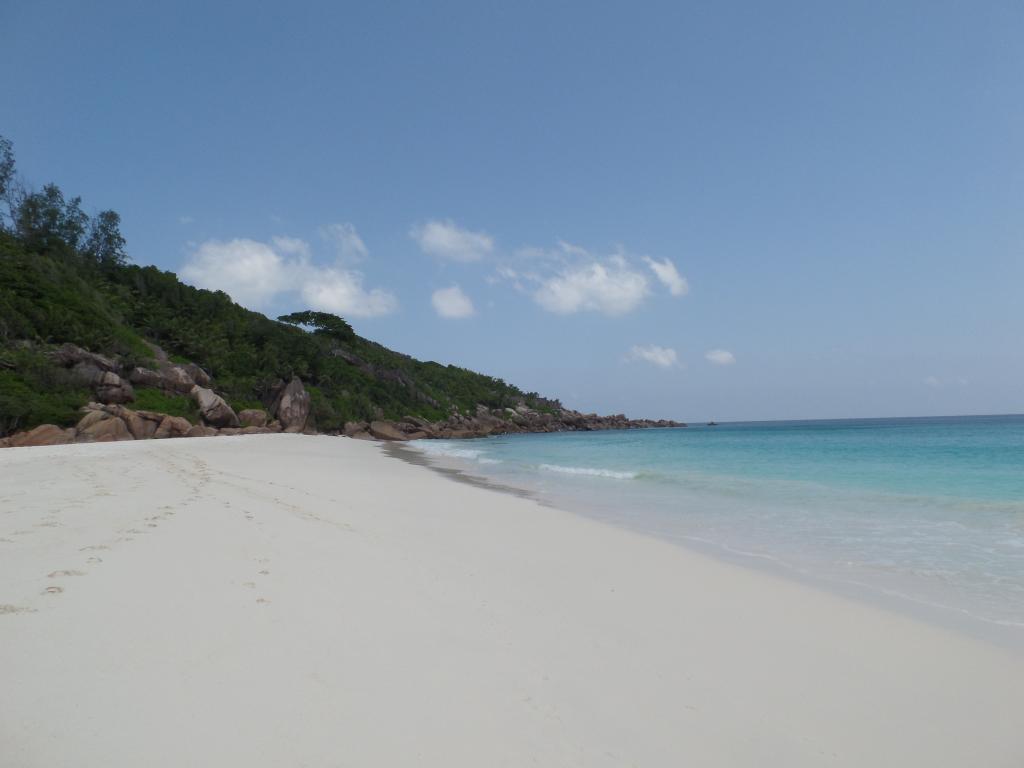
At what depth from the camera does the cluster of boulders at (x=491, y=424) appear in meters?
44.1

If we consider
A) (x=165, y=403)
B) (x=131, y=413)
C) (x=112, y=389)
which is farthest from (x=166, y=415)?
(x=165, y=403)

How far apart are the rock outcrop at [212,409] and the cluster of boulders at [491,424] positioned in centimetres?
1328

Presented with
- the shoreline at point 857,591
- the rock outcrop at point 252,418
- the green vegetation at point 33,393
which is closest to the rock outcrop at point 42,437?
the green vegetation at point 33,393

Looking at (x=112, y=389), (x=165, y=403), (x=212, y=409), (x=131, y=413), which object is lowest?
(x=131, y=413)

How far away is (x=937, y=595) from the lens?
199 inches

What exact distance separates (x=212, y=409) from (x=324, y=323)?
119 feet

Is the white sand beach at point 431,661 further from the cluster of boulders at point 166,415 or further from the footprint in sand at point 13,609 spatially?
the cluster of boulders at point 166,415

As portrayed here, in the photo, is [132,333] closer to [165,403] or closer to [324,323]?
[165,403]

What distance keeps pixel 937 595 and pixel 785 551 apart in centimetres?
190

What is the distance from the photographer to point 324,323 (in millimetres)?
62156

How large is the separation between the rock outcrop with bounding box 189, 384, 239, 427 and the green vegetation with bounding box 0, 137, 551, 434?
3.36 ft

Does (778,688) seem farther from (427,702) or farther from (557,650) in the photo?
(427,702)

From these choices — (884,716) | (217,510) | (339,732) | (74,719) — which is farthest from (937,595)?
(217,510)

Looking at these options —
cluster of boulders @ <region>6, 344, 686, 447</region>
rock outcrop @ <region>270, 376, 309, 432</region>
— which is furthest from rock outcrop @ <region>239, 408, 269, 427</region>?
rock outcrop @ <region>270, 376, 309, 432</region>
